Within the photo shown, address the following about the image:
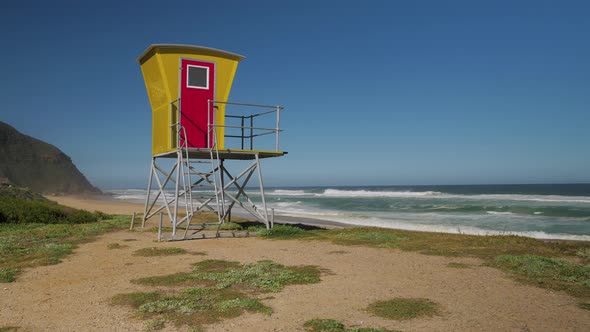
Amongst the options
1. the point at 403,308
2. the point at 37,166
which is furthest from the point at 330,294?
the point at 37,166

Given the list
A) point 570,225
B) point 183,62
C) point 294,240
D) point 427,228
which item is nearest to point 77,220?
point 183,62

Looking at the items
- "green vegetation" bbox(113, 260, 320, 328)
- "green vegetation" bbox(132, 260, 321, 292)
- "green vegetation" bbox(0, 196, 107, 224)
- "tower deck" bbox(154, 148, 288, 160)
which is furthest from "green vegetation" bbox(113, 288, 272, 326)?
"green vegetation" bbox(0, 196, 107, 224)

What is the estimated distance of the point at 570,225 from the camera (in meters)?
27.3

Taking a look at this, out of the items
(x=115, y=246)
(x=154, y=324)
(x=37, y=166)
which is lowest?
(x=154, y=324)

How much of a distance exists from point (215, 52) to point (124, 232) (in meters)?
7.21

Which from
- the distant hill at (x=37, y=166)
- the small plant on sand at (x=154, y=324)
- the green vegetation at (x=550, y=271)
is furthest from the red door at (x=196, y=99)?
the distant hill at (x=37, y=166)

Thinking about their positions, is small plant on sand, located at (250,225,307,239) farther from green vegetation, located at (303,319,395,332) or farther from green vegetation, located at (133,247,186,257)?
green vegetation, located at (303,319,395,332)

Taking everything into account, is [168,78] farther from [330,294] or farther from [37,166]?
[37,166]

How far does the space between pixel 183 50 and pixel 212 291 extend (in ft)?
31.3

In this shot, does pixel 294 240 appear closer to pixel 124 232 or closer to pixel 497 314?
pixel 124 232

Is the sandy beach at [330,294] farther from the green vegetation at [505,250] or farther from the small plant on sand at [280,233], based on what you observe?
the small plant on sand at [280,233]

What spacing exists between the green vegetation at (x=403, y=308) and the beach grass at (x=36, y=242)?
6.70 meters

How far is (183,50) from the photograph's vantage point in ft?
48.4

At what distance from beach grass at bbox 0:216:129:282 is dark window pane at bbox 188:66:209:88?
6.02 m
